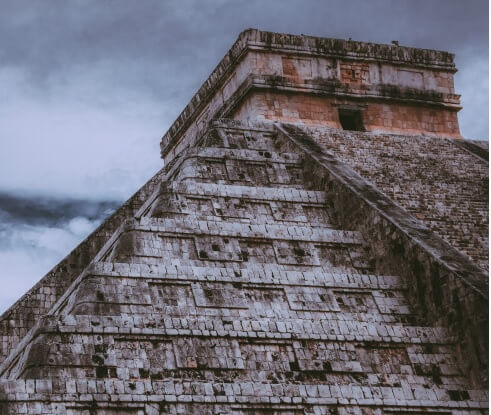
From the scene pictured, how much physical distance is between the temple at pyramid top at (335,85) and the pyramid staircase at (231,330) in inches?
182

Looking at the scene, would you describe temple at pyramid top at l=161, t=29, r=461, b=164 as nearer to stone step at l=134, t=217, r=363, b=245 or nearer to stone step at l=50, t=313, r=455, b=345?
stone step at l=134, t=217, r=363, b=245

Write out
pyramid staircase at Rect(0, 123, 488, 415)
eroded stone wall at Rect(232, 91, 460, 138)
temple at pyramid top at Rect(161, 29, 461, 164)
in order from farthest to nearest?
1. temple at pyramid top at Rect(161, 29, 461, 164)
2. eroded stone wall at Rect(232, 91, 460, 138)
3. pyramid staircase at Rect(0, 123, 488, 415)

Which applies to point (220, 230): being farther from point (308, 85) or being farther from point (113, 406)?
point (308, 85)

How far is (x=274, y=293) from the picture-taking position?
40.8 ft

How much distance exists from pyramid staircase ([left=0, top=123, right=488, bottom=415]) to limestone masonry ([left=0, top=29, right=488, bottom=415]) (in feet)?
0.06

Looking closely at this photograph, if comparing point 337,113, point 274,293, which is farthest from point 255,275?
point 337,113

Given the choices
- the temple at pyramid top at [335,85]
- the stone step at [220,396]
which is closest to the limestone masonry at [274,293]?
the stone step at [220,396]

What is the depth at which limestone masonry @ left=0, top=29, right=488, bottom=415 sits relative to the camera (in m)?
10.8

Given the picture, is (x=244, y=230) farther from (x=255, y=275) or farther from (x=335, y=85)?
(x=335, y=85)

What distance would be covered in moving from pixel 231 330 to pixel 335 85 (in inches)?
336

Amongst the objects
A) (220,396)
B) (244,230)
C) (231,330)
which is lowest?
(220,396)

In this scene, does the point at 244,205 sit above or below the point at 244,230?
above

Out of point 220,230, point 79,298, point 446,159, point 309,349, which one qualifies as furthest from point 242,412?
point 446,159

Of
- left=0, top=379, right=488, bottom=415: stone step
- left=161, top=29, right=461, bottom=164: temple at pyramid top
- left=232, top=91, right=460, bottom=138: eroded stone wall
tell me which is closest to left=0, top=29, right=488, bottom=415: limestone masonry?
left=0, top=379, right=488, bottom=415: stone step
